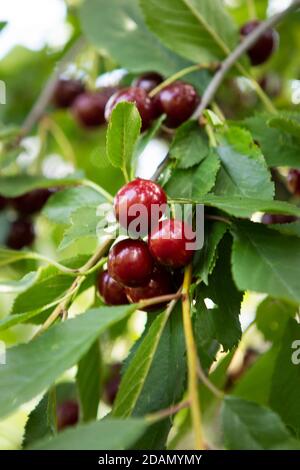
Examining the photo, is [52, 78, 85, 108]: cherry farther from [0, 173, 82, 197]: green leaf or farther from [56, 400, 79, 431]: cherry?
[56, 400, 79, 431]: cherry

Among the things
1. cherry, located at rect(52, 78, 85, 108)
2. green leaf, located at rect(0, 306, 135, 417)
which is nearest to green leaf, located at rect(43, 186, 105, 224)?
green leaf, located at rect(0, 306, 135, 417)

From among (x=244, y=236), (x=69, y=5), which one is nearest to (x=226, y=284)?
(x=244, y=236)

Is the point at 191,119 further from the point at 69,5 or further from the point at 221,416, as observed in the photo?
the point at 69,5

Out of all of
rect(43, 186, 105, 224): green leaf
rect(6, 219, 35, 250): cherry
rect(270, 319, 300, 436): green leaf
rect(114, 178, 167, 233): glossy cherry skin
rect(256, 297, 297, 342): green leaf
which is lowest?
rect(6, 219, 35, 250): cherry

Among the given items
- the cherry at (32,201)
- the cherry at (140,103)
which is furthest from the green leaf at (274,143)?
the cherry at (32,201)

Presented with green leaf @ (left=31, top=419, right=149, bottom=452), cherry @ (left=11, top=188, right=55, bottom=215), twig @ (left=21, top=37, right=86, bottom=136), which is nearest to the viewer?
green leaf @ (left=31, top=419, right=149, bottom=452)

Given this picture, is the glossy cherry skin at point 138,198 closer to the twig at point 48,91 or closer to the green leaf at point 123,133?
the green leaf at point 123,133
